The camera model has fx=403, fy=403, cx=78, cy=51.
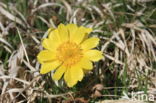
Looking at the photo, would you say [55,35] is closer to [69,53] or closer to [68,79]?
[69,53]

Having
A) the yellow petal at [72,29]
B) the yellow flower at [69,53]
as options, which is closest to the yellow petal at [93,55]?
the yellow flower at [69,53]

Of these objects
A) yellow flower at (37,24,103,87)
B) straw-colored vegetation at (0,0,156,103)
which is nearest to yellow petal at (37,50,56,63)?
yellow flower at (37,24,103,87)

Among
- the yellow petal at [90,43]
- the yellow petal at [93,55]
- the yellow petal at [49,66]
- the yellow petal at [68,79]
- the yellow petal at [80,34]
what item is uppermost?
the yellow petal at [80,34]

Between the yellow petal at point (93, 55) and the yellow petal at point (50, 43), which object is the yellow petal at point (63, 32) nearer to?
the yellow petal at point (50, 43)

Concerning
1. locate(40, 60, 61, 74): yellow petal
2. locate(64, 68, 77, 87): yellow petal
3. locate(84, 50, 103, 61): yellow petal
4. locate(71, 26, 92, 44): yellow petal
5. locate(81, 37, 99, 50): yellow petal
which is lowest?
locate(64, 68, 77, 87): yellow petal

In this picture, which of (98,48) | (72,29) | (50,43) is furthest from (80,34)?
(98,48)

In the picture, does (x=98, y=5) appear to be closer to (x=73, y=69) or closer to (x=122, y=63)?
(x=122, y=63)

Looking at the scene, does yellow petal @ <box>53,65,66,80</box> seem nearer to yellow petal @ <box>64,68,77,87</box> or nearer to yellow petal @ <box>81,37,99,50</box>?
yellow petal @ <box>64,68,77,87</box>
